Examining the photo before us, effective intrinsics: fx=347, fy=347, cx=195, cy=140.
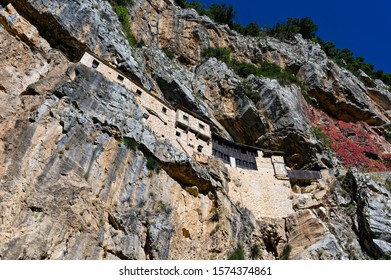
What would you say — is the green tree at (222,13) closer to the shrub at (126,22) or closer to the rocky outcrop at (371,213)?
the shrub at (126,22)

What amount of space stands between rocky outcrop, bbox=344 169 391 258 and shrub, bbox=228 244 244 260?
9.33 metres

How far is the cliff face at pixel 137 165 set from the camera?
16.0m

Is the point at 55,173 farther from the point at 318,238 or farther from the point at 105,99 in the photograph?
the point at 318,238

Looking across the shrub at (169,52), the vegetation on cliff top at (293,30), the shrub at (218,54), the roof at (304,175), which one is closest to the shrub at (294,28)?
the vegetation on cliff top at (293,30)

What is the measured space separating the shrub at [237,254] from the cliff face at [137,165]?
449 mm

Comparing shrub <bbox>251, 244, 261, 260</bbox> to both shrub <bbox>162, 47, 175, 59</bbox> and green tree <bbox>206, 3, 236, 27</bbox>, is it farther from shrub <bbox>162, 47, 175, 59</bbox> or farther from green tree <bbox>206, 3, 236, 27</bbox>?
green tree <bbox>206, 3, 236, 27</bbox>

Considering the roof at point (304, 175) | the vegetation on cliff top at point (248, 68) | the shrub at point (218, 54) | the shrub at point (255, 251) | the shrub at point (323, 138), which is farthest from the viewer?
the shrub at point (218, 54)

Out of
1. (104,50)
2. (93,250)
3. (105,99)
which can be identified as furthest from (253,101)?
(93,250)

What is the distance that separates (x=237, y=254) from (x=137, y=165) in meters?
8.26

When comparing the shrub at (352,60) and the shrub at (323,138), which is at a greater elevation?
the shrub at (352,60)

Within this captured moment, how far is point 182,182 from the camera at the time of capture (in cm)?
2303

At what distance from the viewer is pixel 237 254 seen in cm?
2147

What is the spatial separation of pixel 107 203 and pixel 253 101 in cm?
2338

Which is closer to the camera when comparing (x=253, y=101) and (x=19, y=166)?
(x=19, y=166)
